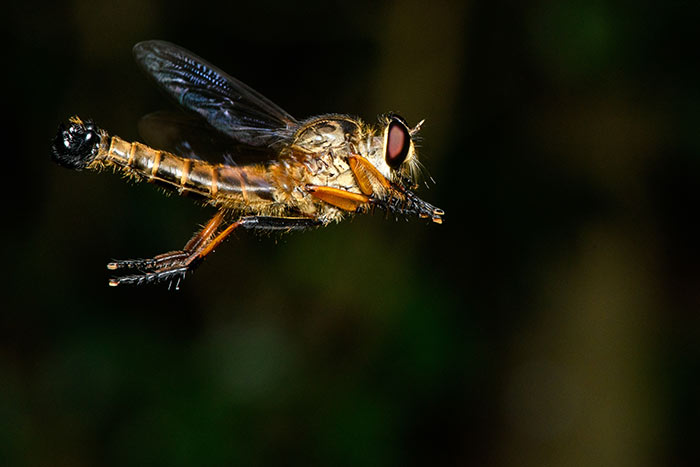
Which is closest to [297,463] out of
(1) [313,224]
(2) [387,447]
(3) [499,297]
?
(2) [387,447]

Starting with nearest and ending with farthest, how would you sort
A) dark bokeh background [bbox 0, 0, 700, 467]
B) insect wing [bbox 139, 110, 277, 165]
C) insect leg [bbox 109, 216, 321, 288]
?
insect leg [bbox 109, 216, 321, 288]
insect wing [bbox 139, 110, 277, 165]
dark bokeh background [bbox 0, 0, 700, 467]

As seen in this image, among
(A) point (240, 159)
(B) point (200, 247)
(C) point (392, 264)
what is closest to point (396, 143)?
(A) point (240, 159)

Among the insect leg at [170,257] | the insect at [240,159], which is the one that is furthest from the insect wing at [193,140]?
the insect leg at [170,257]

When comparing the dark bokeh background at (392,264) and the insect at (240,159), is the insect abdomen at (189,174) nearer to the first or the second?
the insect at (240,159)

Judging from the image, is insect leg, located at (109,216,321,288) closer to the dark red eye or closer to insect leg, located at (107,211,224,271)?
insect leg, located at (107,211,224,271)

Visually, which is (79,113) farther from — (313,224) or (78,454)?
(313,224)

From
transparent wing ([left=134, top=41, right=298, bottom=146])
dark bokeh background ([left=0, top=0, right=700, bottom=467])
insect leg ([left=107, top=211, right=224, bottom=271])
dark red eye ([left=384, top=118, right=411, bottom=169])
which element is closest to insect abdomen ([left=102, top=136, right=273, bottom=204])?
insect leg ([left=107, top=211, right=224, bottom=271])
